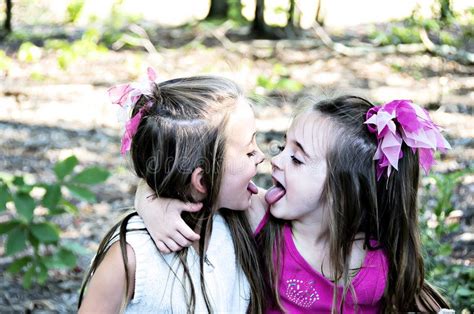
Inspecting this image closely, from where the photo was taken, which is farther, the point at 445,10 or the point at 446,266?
the point at 445,10

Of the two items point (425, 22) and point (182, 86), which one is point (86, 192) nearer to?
point (182, 86)

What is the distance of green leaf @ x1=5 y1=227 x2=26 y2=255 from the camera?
10.8ft

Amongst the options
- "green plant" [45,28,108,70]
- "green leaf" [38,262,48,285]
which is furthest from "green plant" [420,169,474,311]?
"green plant" [45,28,108,70]

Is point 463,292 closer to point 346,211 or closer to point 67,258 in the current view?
point 346,211

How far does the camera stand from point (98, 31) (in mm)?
9258

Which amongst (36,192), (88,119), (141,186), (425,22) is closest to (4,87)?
(88,119)

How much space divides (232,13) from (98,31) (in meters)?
1.84

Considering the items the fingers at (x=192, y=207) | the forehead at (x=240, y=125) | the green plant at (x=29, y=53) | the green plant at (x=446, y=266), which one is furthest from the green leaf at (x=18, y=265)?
the green plant at (x=29, y=53)

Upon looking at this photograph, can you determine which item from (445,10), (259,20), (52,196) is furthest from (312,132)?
(259,20)

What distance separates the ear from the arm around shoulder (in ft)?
0.89

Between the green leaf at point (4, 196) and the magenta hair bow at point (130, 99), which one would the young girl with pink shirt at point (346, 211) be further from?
the green leaf at point (4, 196)

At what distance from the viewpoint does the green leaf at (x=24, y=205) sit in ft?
10.7

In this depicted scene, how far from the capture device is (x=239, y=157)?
2.35 metres

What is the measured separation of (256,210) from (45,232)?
115 centimetres
